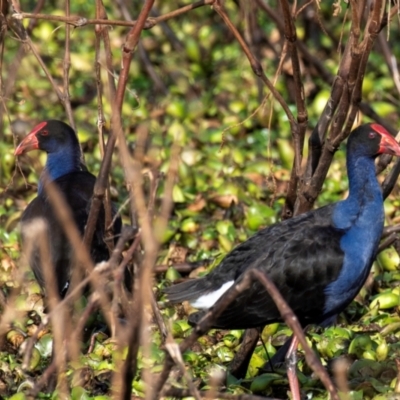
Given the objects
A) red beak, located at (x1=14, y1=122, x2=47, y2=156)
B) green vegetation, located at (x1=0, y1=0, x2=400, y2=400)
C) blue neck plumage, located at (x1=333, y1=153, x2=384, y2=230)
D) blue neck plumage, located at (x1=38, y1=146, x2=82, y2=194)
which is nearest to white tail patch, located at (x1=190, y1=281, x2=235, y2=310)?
green vegetation, located at (x1=0, y1=0, x2=400, y2=400)

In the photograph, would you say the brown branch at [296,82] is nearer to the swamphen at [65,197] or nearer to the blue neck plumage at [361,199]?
the blue neck plumage at [361,199]

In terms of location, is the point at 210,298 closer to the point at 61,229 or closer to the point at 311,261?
the point at 311,261

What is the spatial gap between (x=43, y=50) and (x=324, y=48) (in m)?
2.22

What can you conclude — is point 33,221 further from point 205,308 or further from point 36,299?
point 205,308

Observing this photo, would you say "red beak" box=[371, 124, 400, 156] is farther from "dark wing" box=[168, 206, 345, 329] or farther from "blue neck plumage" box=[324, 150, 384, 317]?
"dark wing" box=[168, 206, 345, 329]

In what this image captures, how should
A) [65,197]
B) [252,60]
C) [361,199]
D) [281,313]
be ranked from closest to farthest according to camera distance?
[281,313] → [252,60] → [361,199] → [65,197]

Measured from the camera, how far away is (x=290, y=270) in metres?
3.78

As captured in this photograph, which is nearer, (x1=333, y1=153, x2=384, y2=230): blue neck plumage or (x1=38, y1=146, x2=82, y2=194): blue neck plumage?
(x1=333, y1=153, x2=384, y2=230): blue neck plumage

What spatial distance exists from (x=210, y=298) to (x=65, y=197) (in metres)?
0.93

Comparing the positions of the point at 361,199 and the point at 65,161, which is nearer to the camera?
the point at 361,199

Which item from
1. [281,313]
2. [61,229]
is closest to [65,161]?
[61,229]

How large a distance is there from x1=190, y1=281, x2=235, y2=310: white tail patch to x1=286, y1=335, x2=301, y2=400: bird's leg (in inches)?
12.8

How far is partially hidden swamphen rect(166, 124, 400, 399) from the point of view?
3783 millimetres

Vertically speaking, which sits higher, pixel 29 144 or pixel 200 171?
pixel 29 144
